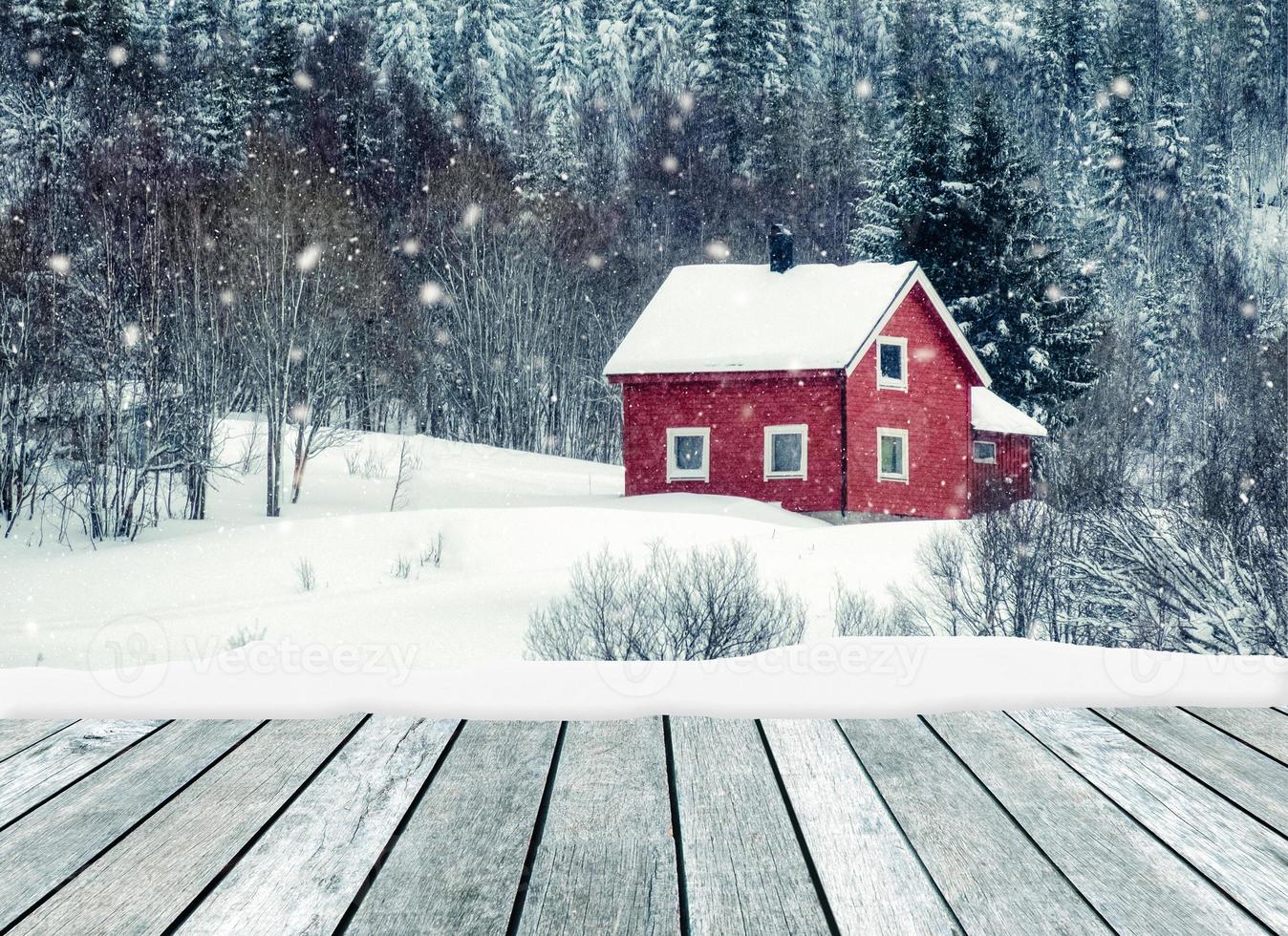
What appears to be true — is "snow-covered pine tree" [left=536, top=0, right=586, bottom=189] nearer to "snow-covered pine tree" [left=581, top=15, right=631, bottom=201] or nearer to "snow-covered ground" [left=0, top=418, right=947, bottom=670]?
"snow-covered pine tree" [left=581, top=15, right=631, bottom=201]

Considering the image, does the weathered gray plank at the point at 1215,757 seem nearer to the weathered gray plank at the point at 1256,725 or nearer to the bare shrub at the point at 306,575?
the weathered gray plank at the point at 1256,725

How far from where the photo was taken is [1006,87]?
22.7 m

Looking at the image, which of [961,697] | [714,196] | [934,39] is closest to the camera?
[961,697]

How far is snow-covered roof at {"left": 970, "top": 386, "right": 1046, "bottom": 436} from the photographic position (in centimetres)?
1984

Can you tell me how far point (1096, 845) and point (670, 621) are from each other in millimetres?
5958

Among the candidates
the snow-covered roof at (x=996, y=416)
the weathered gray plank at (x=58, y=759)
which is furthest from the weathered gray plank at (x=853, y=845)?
the snow-covered roof at (x=996, y=416)

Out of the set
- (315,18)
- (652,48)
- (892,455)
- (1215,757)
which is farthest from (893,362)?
(315,18)

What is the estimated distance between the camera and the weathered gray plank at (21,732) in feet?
8.14

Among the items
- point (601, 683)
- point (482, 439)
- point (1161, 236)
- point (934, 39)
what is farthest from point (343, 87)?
point (601, 683)

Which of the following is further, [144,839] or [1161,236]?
[1161,236]

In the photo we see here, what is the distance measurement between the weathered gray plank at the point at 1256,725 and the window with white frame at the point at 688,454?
14.7 metres

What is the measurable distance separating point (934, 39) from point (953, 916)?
85.5 feet

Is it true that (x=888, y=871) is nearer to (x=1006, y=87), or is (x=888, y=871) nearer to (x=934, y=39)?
(x=1006, y=87)

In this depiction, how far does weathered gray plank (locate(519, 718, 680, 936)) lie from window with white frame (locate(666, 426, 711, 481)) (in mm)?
15026
